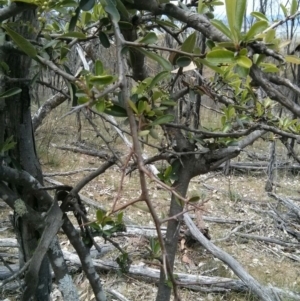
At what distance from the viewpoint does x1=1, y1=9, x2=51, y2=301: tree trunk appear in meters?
0.67

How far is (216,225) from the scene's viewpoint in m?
2.46

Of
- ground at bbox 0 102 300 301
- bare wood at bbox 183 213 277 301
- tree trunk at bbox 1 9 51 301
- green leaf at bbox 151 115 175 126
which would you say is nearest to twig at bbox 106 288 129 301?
ground at bbox 0 102 300 301

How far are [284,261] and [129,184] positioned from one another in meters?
1.34

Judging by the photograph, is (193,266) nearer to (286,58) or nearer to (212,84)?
(212,84)

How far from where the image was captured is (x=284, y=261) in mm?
2059

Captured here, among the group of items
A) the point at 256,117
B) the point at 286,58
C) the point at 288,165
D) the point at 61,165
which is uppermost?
the point at 286,58

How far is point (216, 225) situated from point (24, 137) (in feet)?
6.28

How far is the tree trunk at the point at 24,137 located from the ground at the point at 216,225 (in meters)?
0.26

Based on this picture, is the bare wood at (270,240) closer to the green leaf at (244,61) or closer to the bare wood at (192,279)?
the bare wood at (192,279)

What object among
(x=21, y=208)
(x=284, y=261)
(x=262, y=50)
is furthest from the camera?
(x=284, y=261)

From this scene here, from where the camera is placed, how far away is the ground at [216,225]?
5.43 feet

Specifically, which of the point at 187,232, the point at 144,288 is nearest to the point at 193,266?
the point at 187,232

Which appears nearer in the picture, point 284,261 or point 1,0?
point 1,0

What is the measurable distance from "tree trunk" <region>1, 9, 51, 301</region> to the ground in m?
0.26
